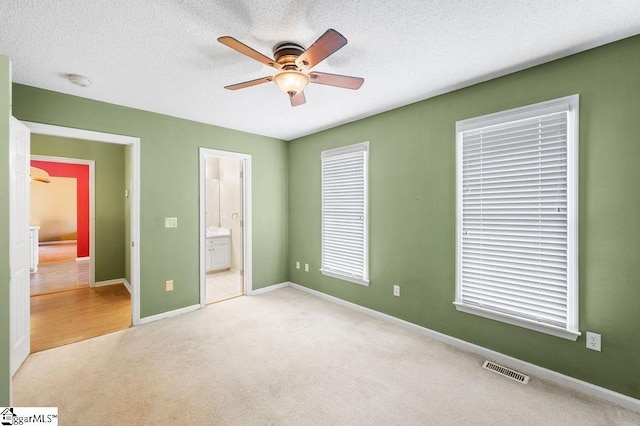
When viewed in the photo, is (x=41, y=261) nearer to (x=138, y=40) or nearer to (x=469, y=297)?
(x=138, y=40)

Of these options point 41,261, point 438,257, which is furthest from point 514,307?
point 41,261

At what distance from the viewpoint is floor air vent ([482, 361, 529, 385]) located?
89.8 inches

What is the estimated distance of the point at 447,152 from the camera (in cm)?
292

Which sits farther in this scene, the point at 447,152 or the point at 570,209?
the point at 447,152

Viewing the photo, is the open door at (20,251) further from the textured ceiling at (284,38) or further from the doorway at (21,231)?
the textured ceiling at (284,38)

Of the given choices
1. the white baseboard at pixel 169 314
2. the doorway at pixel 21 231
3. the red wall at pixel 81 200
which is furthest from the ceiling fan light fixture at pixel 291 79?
the red wall at pixel 81 200

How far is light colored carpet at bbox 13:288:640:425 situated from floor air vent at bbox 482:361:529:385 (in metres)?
0.05

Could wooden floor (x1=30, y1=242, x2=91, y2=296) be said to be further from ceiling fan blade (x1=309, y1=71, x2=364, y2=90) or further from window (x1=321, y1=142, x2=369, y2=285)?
ceiling fan blade (x1=309, y1=71, x2=364, y2=90)

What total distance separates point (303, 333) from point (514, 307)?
2.05 meters

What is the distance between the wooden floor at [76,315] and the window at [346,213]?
2.71 meters

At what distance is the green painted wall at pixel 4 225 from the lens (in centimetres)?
169

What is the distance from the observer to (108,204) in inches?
203

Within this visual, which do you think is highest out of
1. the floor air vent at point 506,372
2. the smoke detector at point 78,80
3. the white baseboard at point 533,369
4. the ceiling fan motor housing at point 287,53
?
the smoke detector at point 78,80

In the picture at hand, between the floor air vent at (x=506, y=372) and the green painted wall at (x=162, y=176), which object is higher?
the green painted wall at (x=162, y=176)
